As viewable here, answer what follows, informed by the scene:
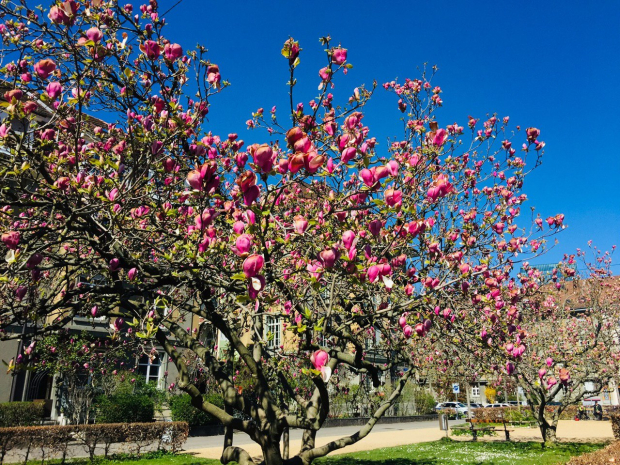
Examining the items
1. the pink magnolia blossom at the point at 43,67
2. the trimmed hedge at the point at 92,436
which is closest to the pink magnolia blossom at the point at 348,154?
the pink magnolia blossom at the point at 43,67

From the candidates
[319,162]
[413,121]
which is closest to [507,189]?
[413,121]

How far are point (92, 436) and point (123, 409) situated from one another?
15.7ft

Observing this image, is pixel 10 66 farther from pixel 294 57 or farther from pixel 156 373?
pixel 156 373

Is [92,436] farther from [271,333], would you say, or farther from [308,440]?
[308,440]

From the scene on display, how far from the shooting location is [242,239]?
2.63 metres

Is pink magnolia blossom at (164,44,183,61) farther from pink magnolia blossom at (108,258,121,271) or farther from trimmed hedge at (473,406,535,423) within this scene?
trimmed hedge at (473,406,535,423)

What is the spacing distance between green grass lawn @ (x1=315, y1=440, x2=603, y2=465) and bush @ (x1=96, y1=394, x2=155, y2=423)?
8.73m

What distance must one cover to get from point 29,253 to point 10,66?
2.26m

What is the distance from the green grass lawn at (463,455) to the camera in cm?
1093

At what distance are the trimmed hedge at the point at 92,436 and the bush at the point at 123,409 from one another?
3.32 metres

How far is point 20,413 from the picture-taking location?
16562 mm

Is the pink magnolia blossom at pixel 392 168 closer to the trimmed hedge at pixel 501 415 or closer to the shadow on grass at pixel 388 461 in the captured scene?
the shadow on grass at pixel 388 461

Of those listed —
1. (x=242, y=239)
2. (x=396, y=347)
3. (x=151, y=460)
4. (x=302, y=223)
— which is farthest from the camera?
(x=151, y=460)

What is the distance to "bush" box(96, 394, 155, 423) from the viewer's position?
55.1ft
